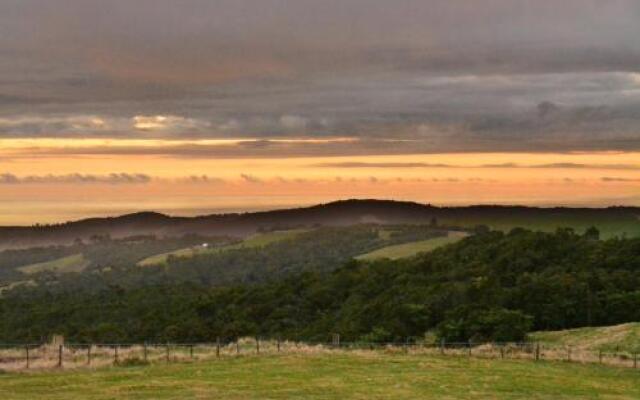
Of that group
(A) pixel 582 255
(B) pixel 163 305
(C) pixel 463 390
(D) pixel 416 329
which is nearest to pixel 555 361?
(C) pixel 463 390

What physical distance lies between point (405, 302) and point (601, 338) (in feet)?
150

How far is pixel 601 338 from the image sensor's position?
63.5 m

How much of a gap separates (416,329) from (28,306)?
90.2 m

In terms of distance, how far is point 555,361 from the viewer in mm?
50688

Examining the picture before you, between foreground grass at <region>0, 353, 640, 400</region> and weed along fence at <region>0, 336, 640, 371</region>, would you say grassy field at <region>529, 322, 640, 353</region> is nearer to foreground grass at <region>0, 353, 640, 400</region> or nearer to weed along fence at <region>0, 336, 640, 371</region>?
weed along fence at <region>0, 336, 640, 371</region>

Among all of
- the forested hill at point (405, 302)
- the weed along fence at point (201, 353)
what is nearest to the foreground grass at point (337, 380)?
the weed along fence at point (201, 353)

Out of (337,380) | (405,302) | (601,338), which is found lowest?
(405,302)

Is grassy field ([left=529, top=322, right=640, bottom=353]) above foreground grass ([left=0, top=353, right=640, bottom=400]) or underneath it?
underneath

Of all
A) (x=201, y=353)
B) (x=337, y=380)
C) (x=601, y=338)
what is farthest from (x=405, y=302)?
(x=337, y=380)

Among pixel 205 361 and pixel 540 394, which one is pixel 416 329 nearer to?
pixel 205 361

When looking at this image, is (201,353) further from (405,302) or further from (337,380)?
(405,302)

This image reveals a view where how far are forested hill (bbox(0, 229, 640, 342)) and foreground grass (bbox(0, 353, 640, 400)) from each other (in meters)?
25.4

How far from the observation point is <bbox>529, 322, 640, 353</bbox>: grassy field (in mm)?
58938

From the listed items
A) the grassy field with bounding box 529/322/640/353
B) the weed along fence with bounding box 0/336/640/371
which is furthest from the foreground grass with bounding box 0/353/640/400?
the grassy field with bounding box 529/322/640/353
